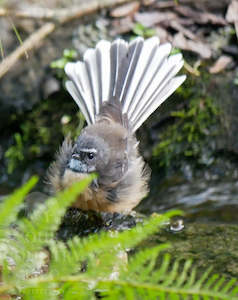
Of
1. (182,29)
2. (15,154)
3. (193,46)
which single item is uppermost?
(182,29)

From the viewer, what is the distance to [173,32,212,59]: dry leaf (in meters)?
6.34

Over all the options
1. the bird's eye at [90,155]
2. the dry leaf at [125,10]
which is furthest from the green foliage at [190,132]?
the bird's eye at [90,155]

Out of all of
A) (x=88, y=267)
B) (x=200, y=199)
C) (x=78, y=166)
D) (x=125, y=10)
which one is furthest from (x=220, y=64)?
(x=88, y=267)

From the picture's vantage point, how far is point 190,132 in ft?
20.6

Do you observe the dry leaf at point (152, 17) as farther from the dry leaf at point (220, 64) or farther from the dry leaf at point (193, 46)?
the dry leaf at point (220, 64)

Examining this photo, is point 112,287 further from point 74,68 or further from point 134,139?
point 74,68

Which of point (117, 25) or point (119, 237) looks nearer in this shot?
point (119, 237)

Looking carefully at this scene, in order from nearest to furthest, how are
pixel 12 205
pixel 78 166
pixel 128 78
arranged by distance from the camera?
pixel 12 205 < pixel 78 166 < pixel 128 78

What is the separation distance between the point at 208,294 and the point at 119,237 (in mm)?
332

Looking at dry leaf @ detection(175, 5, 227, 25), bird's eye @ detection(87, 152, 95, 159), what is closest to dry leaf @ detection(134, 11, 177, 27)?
dry leaf @ detection(175, 5, 227, 25)

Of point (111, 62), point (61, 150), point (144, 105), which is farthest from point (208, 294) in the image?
point (111, 62)

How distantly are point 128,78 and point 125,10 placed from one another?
5.75 feet

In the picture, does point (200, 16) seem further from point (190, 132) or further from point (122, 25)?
point (190, 132)

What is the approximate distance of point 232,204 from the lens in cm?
589
